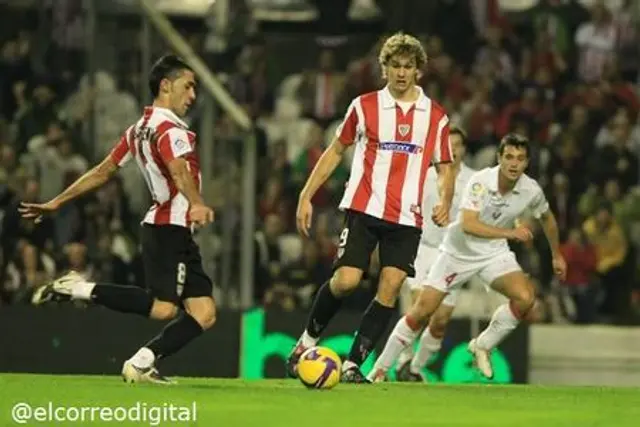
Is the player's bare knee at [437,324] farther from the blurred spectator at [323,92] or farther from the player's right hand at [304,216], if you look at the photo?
the blurred spectator at [323,92]

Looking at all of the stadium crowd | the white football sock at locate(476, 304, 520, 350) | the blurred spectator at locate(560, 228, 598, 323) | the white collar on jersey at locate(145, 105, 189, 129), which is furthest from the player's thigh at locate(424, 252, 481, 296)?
the blurred spectator at locate(560, 228, 598, 323)

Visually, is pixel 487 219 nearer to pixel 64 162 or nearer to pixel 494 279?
pixel 494 279

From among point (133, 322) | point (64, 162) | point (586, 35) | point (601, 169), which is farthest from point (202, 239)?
point (586, 35)

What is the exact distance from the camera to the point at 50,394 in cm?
1195

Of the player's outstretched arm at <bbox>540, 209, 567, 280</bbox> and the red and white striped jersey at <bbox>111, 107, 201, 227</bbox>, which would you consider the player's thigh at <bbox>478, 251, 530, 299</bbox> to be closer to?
the player's outstretched arm at <bbox>540, 209, 567, 280</bbox>

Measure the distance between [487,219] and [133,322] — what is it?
4.11m

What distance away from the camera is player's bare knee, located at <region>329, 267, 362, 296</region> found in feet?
43.8

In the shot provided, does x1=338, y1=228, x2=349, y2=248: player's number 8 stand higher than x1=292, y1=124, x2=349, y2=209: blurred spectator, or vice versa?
x1=338, y1=228, x2=349, y2=248: player's number 8

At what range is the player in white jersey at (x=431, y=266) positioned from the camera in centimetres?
1566

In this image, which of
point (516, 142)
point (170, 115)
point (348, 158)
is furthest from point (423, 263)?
point (348, 158)

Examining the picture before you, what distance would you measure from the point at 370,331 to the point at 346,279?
1.19 ft

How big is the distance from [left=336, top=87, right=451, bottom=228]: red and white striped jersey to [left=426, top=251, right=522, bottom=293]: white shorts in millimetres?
1685

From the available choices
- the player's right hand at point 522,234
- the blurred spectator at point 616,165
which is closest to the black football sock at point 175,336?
the player's right hand at point 522,234

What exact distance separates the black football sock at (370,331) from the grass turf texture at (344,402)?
0.78 feet
